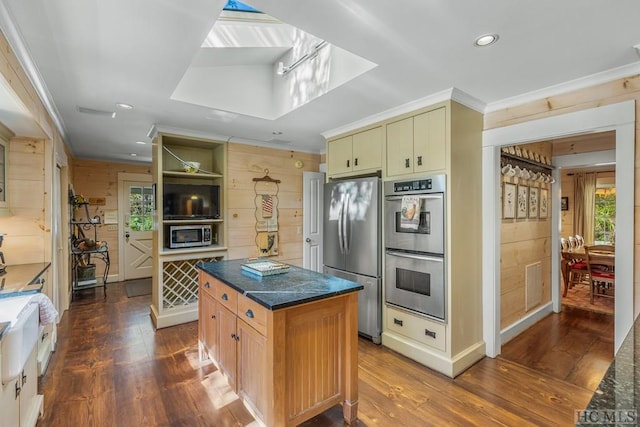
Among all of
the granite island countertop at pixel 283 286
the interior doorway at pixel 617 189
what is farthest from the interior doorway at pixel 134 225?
the interior doorway at pixel 617 189

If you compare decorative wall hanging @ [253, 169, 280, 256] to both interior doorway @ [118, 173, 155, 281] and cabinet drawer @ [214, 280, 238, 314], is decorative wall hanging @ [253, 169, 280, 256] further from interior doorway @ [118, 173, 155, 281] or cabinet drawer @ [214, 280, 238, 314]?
interior doorway @ [118, 173, 155, 281]

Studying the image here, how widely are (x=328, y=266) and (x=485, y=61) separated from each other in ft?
8.33

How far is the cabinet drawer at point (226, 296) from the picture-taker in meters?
2.05

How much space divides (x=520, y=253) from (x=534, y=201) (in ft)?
2.41

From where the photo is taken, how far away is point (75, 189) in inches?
221

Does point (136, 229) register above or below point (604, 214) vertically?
below

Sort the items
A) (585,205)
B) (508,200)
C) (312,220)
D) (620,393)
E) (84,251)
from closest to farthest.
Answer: (620,393) → (508,200) → (312,220) → (84,251) → (585,205)

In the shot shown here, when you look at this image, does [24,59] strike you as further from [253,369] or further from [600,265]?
[600,265]

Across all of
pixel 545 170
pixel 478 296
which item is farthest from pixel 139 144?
pixel 545 170

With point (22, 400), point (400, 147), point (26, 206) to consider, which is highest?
point (400, 147)

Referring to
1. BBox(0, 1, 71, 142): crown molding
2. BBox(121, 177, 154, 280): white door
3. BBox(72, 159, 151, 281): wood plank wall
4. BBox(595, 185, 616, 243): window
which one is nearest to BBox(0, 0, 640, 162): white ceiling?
BBox(0, 1, 71, 142): crown molding

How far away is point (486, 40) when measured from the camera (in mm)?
1751

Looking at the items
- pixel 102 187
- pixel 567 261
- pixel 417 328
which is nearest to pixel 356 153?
pixel 417 328

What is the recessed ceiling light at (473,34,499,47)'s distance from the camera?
1711 mm
